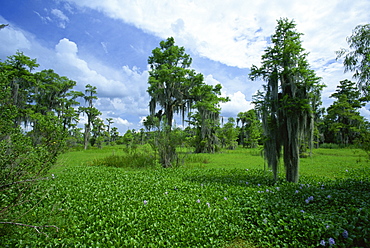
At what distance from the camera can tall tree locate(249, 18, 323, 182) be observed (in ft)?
21.2

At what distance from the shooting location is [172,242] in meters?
3.26

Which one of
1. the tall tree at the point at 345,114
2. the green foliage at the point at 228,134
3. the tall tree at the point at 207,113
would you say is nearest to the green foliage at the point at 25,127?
the tall tree at the point at 207,113

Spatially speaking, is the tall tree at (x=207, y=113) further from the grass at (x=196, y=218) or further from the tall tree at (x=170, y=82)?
the grass at (x=196, y=218)

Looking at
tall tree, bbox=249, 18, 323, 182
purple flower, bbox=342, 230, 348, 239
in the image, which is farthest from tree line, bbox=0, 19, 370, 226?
purple flower, bbox=342, 230, 348, 239

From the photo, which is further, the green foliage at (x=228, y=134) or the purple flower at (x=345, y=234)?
the green foliage at (x=228, y=134)

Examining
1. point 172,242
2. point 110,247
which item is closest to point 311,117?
point 172,242

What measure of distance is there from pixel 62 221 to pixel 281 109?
6874 millimetres

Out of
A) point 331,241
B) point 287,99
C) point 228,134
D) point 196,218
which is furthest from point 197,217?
point 228,134

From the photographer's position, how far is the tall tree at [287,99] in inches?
254

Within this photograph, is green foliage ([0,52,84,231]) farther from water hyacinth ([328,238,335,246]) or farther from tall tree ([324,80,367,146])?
tall tree ([324,80,367,146])

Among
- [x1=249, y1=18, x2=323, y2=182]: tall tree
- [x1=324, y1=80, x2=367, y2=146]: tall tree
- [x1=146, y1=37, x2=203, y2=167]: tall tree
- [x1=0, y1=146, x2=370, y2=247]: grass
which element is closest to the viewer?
[x1=0, y1=146, x2=370, y2=247]: grass

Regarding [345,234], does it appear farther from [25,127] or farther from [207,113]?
[207,113]

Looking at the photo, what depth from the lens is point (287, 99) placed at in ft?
21.8

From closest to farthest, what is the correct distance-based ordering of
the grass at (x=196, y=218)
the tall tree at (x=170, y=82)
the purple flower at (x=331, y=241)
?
the purple flower at (x=331, y=241) < the grass at (x=196, y=218) < the tall tree at (x=170, y=82)
